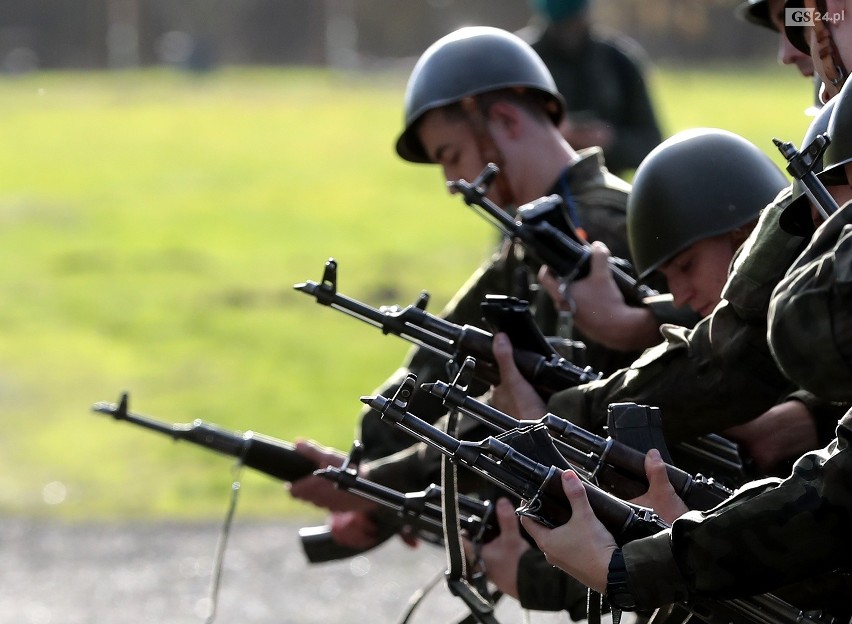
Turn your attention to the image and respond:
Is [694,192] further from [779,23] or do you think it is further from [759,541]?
[759,541]

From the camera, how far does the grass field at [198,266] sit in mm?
11570

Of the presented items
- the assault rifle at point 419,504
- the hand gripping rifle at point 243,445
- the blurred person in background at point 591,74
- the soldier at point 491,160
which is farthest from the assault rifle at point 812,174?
the blurred person in background at point 591,74

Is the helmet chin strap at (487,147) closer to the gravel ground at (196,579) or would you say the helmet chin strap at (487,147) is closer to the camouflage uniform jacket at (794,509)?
the gravel ground at (196,579)

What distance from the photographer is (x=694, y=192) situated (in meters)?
4.61

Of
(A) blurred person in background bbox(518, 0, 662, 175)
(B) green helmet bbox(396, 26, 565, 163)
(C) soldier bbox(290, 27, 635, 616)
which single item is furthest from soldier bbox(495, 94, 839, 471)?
(A) blurred person in background bbox(518, 0, 662, 175)

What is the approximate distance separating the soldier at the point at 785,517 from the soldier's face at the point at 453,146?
8.27 feet

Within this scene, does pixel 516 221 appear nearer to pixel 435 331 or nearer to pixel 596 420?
pixel 435 331

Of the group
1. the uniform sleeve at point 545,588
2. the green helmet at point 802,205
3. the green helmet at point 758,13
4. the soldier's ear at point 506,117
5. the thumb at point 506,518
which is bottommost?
the uniform sleeve at point 545,588

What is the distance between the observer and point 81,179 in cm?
2716

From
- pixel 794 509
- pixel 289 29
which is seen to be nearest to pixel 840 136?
pixel 794 509

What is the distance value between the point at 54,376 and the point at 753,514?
11.6 m

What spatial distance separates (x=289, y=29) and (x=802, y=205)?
2067 inches

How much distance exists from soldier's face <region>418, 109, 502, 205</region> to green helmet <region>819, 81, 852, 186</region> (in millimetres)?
2504

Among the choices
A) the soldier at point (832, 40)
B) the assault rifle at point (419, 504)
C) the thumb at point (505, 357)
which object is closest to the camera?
the soldier at point (832, 40)
